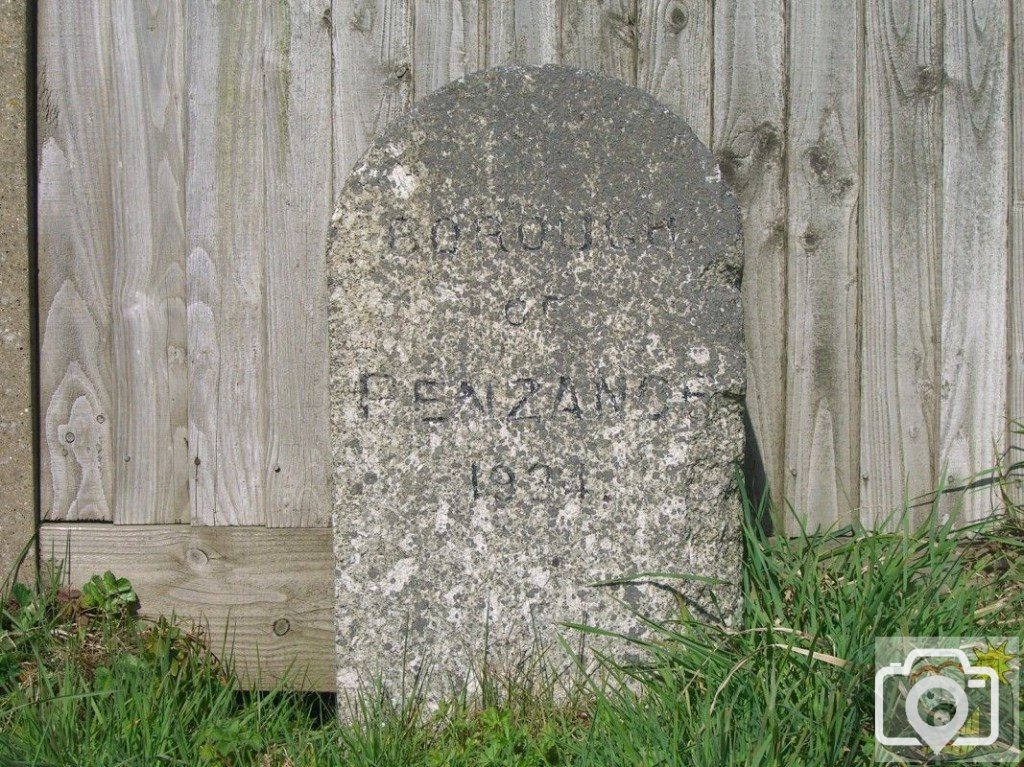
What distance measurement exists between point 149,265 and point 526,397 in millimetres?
1071

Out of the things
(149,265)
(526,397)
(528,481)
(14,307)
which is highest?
(149,265)

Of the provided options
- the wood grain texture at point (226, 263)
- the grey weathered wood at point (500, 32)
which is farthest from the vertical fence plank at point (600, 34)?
the wood grain texture at point (226, 263)

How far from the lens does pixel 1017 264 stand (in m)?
2.57

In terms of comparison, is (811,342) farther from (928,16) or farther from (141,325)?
(141,325)

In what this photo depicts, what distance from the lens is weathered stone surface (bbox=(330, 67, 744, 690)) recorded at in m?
2.13

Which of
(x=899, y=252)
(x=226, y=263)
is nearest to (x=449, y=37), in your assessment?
(x=226, y=263)

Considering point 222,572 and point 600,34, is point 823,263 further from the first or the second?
point 222,572

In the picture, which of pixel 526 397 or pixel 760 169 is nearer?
pixel 526 397

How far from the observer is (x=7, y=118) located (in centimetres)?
247

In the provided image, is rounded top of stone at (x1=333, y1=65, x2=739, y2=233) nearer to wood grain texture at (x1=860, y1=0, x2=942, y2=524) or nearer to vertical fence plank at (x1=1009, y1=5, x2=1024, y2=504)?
wood grain texture at (x1=860, y1=0, x2=942, y2=524)

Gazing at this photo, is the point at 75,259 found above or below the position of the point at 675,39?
below

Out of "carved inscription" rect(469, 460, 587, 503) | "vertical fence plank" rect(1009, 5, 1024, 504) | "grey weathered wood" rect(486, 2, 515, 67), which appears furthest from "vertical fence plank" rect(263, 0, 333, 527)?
"vertical fence plank" rect(1009, 5, 1024, 504)

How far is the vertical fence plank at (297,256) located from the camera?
252 cm

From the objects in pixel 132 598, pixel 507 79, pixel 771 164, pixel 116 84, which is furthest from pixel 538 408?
pixel 116 84
